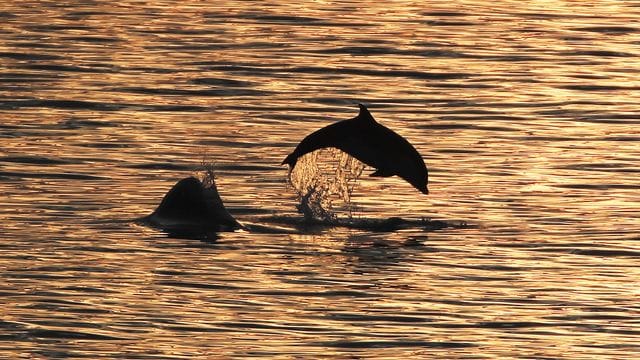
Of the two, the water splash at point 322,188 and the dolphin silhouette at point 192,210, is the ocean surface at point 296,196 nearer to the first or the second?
the water splash at point 322,188

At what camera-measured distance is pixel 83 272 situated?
21547mm

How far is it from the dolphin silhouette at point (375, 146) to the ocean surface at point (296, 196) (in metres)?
0.74

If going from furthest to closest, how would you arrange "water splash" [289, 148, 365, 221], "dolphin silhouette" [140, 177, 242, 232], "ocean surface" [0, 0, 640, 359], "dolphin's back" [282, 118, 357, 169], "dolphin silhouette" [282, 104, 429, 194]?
"water splash" [289, 148, 365, 221] → "dolphin silhouette" [282, 104, 429, 194] → "dolphin's back" [282, 118, 357, 169] → "dolphin silhouette" [140, 177, 242, 232] → "ocean surface" [0, 0, 640, 359]

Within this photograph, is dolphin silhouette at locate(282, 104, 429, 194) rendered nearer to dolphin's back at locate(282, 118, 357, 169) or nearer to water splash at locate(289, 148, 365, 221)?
dolphin's back at locate(282, 118, 357, 169)

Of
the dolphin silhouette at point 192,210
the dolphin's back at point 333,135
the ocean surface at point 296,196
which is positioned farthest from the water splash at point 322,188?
the dolphin silhouette at point 192,210

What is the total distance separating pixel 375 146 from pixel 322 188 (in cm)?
163

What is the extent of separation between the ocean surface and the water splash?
25 centimetres

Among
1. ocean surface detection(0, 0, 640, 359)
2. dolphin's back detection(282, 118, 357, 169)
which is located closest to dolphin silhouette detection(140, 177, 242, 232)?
ocean surface detection(0, 0, 640, 359)

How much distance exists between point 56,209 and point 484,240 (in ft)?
17.5

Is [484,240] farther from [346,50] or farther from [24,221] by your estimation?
[346,50]

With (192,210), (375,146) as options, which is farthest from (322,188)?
(192,210)

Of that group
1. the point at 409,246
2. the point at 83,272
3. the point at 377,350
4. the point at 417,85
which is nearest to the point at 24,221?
the point at 83,272

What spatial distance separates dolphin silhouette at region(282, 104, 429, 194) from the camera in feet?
82.2

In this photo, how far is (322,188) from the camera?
2662cm
